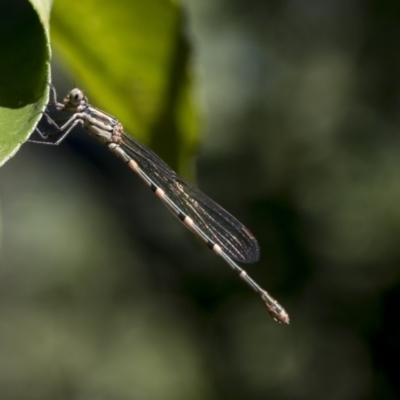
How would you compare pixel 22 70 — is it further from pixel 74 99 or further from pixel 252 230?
pixel 252 230

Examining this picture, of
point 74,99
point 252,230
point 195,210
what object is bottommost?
point 252,230

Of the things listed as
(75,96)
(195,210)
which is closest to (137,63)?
(75,96)

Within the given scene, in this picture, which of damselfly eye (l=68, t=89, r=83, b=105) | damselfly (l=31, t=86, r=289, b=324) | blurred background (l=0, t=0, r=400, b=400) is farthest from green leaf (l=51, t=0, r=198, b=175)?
blurred background (l=0, t=0, r=400, b=400)

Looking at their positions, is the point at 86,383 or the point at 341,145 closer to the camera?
the point at 341,145

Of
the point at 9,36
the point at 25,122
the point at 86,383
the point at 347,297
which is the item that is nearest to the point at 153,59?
the point at 9,36

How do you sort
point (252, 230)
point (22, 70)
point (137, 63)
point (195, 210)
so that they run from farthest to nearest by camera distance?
point (252, 230), point (195, 210), point (137, 63), point (22, 70)

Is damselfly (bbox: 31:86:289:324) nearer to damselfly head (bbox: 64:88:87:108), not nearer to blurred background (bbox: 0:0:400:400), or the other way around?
blurred background (bbox: 0:0:400:400)

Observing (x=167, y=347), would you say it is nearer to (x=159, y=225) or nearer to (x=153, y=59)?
(x=159, y=225)
